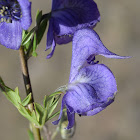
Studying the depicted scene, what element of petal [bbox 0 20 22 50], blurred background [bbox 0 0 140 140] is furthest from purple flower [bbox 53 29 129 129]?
blurred background [bbox 0 0 140 140]

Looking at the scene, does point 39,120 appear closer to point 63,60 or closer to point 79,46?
point 79,46

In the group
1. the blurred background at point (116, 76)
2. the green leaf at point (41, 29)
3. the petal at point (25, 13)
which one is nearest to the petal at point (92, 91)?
the green leaf at point (41, 29)

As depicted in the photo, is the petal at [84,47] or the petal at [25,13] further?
the petal at [84,47]

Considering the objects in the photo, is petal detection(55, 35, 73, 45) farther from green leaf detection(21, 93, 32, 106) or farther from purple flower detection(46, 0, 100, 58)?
green leaf detection(21, 93, 32, 106)

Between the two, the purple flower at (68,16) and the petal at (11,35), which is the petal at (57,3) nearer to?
the purple flower at (68,16)

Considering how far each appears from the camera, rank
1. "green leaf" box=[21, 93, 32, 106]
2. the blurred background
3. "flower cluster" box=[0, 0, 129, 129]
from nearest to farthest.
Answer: "flower cluster" box=[0, 0, 129, 129] < "green leaf" box=[21, 93, 32, 106] < the blurred background

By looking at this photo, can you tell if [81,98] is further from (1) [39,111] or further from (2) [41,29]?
(2) [41,29]
